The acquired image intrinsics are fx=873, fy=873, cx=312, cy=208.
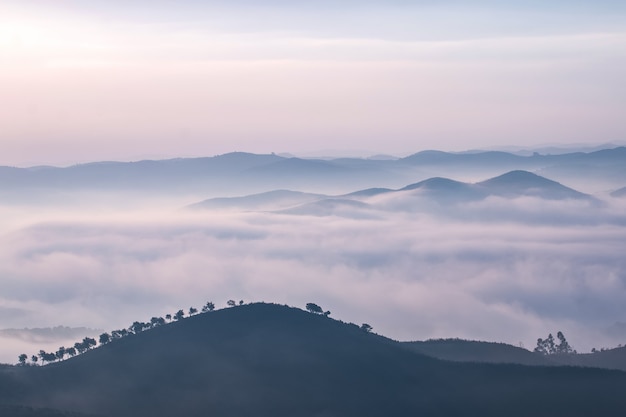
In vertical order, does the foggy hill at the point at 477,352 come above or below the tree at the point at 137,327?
below

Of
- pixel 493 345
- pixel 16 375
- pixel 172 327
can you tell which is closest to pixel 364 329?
pixel 493 345

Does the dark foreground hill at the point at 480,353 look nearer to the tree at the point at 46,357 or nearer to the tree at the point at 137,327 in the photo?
the tree at the point at 137,327

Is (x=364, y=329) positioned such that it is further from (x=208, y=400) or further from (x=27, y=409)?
(x=27, y=409)

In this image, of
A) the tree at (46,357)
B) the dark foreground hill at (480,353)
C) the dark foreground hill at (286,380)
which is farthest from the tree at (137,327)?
the dark foreground hill at (480,353)

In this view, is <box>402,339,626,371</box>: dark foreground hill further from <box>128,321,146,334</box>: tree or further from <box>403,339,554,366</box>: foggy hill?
<box>128,321,146,334</box>: tree

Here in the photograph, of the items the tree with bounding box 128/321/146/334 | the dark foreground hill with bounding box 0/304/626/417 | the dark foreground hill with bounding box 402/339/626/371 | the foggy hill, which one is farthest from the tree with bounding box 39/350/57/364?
the foggy hill

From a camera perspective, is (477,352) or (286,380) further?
(477,352)

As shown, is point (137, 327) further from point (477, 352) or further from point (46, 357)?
point (477, 352)

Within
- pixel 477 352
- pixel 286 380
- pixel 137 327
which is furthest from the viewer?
pixel 137 327

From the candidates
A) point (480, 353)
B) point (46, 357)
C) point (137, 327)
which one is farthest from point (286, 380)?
point (46, 357)
